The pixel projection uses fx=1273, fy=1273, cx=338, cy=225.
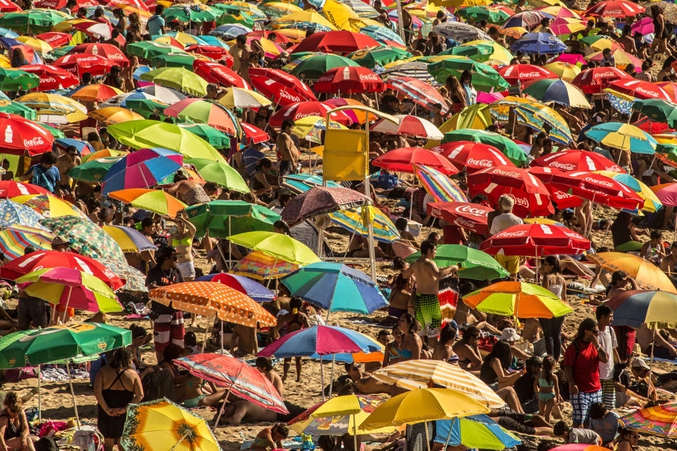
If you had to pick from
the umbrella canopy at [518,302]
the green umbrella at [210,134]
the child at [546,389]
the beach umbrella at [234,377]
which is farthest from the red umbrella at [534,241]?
the beach umbrella at [234,377]

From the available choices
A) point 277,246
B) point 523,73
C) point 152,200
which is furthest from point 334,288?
point 523,73

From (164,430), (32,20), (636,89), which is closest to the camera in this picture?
(164,430)

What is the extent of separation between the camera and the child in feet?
43.9

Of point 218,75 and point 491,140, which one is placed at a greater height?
point 218,75

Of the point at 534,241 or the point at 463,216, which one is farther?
the point at 463,216

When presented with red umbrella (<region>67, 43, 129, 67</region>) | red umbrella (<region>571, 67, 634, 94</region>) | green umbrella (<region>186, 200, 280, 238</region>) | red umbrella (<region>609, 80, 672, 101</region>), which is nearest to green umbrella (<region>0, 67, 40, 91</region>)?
red umbrella (<region>67, 43, 129, 67</region>)

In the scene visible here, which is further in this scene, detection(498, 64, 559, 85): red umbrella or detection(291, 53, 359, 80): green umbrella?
detection(498, 64, 559, 85): red umbrella

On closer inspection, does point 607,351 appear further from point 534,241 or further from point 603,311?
point 534,241

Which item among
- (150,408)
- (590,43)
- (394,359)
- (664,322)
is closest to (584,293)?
(664,322)

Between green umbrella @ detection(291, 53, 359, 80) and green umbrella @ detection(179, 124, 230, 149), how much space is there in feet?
15.5

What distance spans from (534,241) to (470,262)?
0.87 m

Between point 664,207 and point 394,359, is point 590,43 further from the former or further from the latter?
point 394,359

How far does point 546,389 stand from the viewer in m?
13.4

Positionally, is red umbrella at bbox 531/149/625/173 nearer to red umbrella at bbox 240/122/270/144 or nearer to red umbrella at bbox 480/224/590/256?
red umbrella at bbox 480/224/590/256
